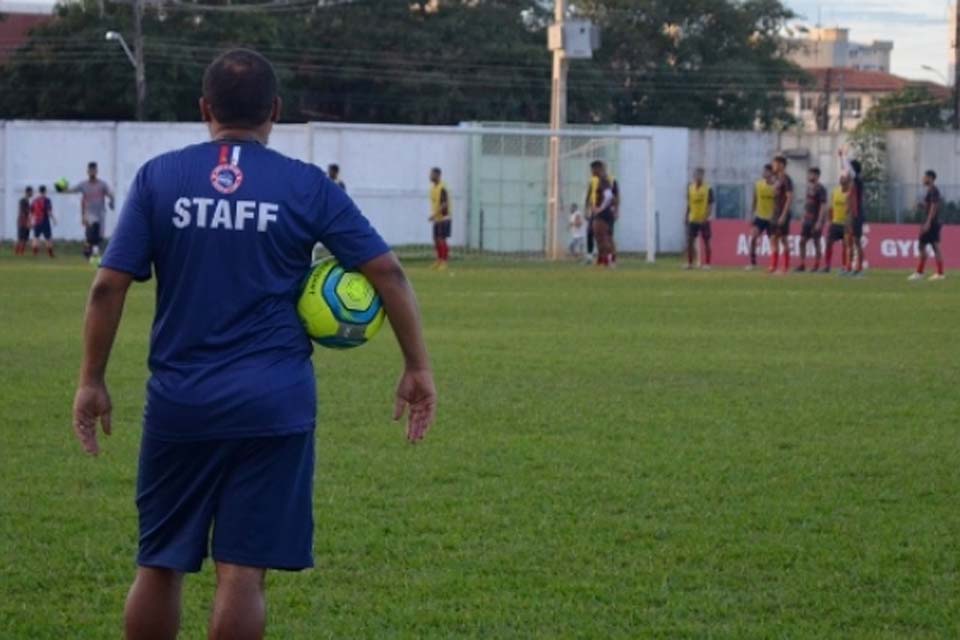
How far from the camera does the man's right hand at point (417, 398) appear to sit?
536 cm

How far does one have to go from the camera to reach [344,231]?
5.17 meters

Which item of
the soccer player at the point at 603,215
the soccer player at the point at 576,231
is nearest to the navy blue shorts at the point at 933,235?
the soccer player at the point at 603,215

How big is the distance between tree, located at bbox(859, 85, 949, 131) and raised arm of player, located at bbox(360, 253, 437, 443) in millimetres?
91106

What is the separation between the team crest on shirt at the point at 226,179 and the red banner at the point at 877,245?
34897 mm

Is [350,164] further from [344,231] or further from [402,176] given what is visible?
[344,231]

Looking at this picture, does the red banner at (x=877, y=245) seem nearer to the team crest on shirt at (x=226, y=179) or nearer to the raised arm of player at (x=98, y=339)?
the raised arm of player at (x=98, y=339)

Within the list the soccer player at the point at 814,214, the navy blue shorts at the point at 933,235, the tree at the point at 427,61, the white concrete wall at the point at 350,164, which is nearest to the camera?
the navy blue shorts at the point at 933,235

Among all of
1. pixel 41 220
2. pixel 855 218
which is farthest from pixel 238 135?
pixel 41 220

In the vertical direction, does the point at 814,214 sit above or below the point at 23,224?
above

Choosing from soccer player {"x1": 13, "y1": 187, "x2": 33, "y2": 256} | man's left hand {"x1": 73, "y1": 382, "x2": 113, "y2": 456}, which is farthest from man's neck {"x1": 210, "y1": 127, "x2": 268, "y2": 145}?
soccer player {"x1": 13, "y1": 187, "x2": 33, "y2": 256}

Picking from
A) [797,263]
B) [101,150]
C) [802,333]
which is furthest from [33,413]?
[101,150]

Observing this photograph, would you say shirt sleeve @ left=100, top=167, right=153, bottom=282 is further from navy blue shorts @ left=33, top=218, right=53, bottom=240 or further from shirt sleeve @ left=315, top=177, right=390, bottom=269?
navy blue shorts @ left=33, top=218, right=53, bottom=240

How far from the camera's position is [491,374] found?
15016 mm

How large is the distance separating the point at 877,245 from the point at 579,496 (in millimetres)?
32260
